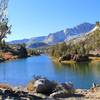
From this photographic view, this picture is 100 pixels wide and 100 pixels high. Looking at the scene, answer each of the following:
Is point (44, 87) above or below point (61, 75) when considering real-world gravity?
above

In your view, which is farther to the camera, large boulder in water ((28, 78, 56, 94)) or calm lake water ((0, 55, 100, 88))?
calm lake water ((0, 55, 100, 88))

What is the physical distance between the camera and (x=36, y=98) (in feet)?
119

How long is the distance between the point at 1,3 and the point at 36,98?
51.1ft

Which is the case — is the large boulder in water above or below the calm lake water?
above

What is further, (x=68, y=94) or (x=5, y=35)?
(x=5, y=35)

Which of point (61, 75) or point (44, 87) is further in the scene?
point (61, 75)

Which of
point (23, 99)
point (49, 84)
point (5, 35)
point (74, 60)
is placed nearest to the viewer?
point (23, 99)

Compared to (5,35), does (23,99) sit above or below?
below

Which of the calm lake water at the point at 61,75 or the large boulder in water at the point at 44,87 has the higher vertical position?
the large boulder in water at the point at 44,87

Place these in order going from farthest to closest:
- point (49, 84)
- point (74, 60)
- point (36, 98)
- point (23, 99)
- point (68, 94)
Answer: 1. point (74, 60)
2. point (49, 84)
3. point (68, 94)
4. point (36, 98)
5. point (23, 99)

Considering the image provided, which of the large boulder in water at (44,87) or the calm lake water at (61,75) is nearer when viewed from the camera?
the large boulder in water at (44,87)

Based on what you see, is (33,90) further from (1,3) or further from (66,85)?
(1,3)

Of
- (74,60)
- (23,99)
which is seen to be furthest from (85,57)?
(23,99)

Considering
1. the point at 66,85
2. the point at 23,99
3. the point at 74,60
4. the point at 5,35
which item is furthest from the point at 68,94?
the point at 74,60
